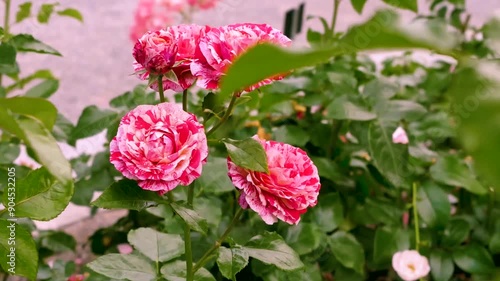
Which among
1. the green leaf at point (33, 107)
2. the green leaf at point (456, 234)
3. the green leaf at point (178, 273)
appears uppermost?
the green leaf at point (33, 107)

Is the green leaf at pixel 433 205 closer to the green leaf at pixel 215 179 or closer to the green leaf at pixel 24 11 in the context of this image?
the green leaf at pixel 215 179

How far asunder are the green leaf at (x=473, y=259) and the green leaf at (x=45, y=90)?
26.2 inches

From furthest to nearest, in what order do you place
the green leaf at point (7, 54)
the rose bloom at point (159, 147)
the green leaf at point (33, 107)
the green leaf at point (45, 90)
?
the green leaf at point (45, 90), the green leaf at point (7, 54), the rose bloom at point (159, 147), the green leaf at point (33, 107)

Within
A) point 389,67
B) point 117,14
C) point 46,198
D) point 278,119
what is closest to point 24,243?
point 46,198

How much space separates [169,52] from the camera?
437 millimetres

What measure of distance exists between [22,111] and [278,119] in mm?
789

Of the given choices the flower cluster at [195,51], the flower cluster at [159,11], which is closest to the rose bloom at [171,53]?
the flower cluster at [195,51]

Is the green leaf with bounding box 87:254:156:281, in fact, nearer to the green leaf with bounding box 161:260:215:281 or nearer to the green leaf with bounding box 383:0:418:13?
the green leaf with bounding box 161:260:215:281

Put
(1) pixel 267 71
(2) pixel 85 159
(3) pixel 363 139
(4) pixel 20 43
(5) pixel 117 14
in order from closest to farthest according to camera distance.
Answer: (1) pixel 267 71 < (4) pixel 20 43 < (3) pixel 363 139 < (2) pixel 85 159 < (5) pixel 117 14

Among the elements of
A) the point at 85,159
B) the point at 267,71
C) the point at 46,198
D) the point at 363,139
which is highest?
the point at 267,71

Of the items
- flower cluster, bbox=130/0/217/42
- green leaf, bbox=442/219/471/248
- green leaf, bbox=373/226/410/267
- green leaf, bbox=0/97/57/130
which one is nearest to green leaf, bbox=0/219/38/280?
green leaf, bbox=0/97/57/130

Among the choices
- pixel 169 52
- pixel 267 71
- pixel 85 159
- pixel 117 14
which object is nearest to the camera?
pixel 267 71

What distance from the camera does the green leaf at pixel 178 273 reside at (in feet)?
1.73

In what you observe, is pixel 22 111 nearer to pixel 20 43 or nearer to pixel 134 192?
pixel 134 192
